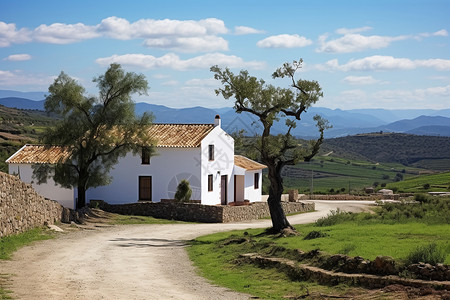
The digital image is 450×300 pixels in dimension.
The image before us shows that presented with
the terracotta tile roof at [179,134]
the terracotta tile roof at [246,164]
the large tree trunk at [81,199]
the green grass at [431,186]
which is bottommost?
the green grass at [431,186]

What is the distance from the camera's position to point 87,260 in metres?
19.5

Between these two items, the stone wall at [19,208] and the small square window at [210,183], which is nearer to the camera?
the stone wall at [19,208]

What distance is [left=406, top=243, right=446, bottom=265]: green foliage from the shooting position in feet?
42.7

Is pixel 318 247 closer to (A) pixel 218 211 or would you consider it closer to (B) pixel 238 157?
(A) pixel 218 211

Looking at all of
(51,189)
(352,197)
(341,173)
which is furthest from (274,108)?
(341,173)

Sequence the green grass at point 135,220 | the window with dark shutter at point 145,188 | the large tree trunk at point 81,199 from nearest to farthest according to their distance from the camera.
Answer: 1. the green grass at point 135,220
2. the large tree trunk at point 81,199
3. the window with dark shutter at point 145,188

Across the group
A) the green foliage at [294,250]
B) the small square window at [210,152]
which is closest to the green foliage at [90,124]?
the small square window at [210,152]

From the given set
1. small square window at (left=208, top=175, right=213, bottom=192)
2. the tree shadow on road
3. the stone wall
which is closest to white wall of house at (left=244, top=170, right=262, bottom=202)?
small square window at (left=208, top=175, right=213, bottom=192)

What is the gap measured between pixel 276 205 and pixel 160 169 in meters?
16.2

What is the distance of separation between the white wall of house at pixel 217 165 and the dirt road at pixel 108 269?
12.6 meters

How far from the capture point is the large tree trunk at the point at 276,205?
25.1m

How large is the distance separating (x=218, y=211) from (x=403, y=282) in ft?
78.9

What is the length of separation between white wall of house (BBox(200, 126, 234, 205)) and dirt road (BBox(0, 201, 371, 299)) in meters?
12.6

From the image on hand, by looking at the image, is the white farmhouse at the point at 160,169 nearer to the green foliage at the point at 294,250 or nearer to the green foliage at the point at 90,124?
the green foliage at the point at 90,124
